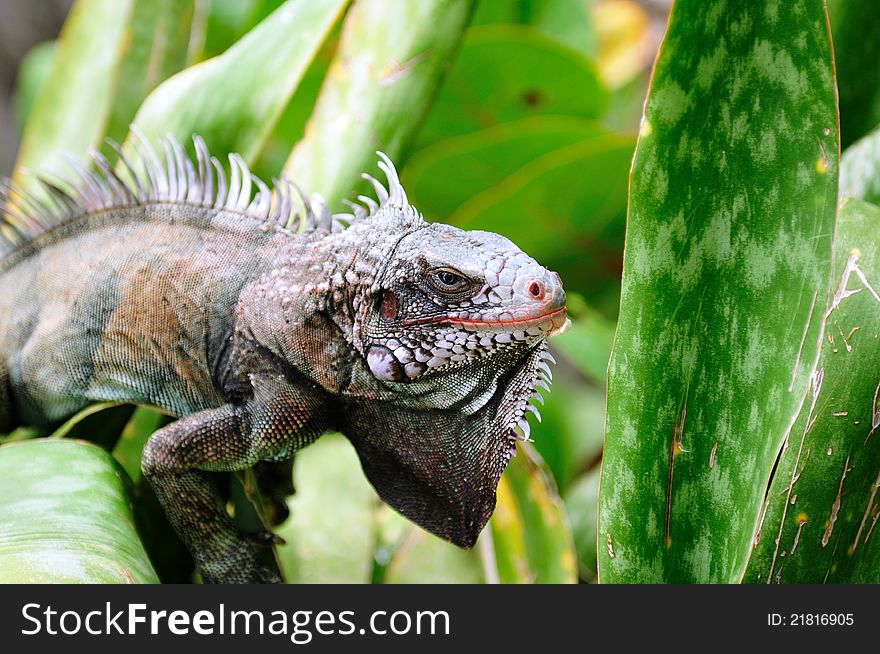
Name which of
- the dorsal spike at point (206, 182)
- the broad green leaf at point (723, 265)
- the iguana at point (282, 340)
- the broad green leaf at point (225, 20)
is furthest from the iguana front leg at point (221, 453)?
the broad green leaf at point (225, 20)

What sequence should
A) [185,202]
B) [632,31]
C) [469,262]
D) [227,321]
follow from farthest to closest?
[632,31] → [185,202] → [227,321] → [469,262]

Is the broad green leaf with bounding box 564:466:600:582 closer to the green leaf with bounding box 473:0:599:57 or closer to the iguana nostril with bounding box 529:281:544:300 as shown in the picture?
the iguana nostril with bounding box 529:281:544:300

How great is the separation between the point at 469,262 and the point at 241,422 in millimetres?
495

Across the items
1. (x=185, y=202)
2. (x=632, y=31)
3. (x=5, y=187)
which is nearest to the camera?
(x=185, y=202)

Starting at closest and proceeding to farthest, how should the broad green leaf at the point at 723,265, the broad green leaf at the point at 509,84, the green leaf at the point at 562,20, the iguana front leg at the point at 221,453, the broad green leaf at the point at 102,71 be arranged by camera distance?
1. the broad green leaf at the point at 723,265
2. the iguana front leg at the point at 221,453
3. the broad green leaf at the point at 102,71
4. the broad green leaf at the point at 509,84
5. the green leaf at the point at 562,20

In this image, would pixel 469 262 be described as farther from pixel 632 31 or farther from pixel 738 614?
pixel 632 31

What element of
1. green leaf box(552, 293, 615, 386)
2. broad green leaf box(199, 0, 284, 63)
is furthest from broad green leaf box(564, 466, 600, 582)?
broad green leaf box(199, 0, 284, 63)

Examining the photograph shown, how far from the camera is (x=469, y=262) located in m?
1.20

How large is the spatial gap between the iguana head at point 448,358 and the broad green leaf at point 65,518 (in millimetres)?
398

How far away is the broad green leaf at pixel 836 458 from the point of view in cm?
109

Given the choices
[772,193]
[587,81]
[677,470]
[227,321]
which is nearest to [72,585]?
[227,321]

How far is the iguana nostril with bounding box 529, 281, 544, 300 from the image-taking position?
115 centimetres

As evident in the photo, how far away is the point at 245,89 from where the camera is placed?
1797 mm

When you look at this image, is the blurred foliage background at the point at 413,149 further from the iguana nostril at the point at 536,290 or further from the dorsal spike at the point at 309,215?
the iguana nostril at the point at 536,290
